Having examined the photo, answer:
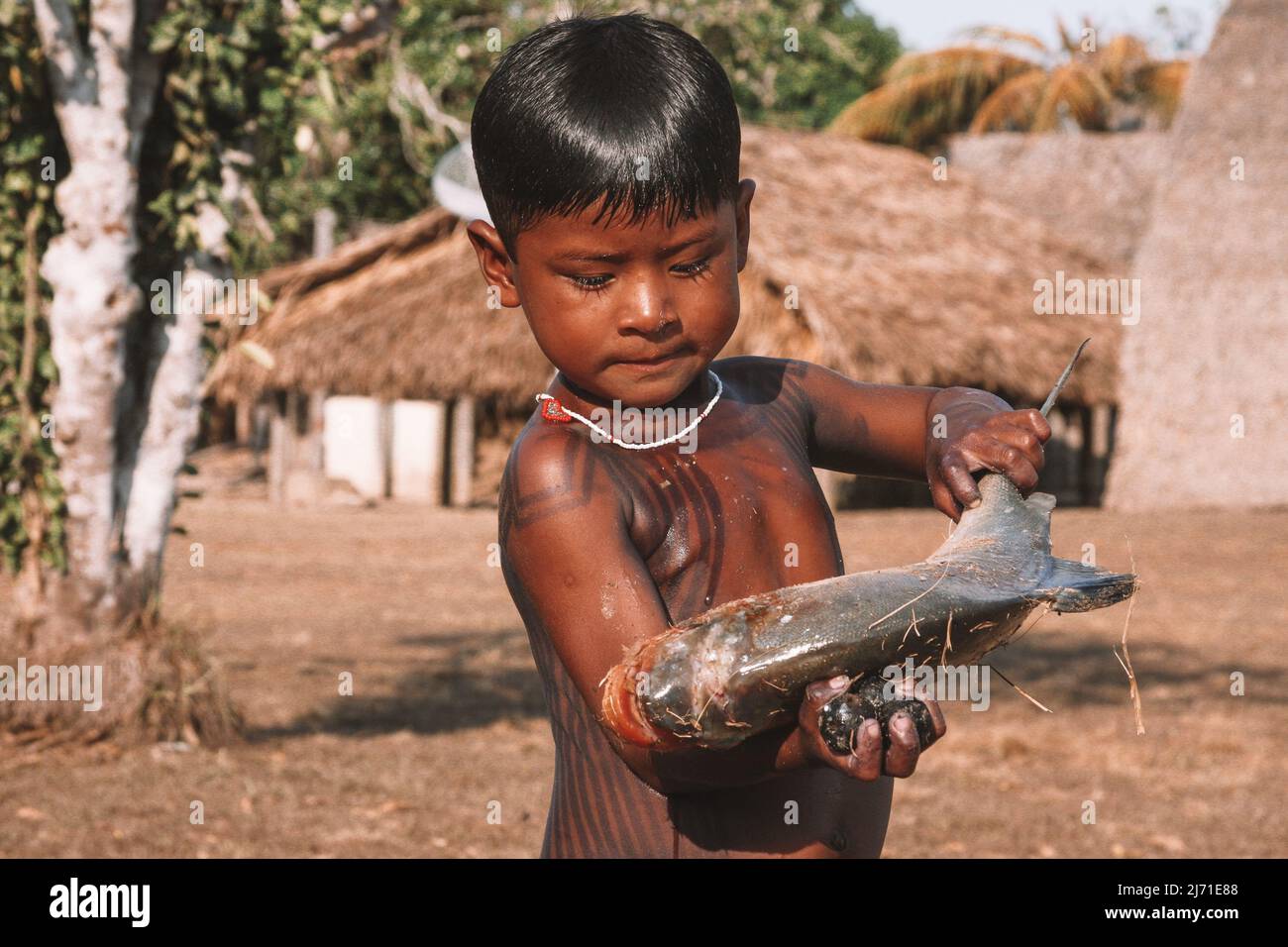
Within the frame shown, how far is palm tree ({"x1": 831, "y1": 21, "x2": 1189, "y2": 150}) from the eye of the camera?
25.8m

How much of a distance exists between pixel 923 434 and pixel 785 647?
68 cm

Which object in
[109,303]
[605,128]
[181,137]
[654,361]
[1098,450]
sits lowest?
[1098,450]

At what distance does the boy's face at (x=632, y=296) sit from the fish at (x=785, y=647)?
1.12 ft

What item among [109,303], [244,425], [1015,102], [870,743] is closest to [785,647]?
[870,743]

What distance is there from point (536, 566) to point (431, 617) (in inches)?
331

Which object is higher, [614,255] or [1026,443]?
[614,255]

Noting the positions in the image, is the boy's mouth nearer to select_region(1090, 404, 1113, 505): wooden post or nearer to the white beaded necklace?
the white beaded necklace

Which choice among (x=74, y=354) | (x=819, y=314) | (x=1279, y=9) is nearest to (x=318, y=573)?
(x=819, y=314)

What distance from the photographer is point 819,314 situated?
14977mm

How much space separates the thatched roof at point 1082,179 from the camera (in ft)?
68.2

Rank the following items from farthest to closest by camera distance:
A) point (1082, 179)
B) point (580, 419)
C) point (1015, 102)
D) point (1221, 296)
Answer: point (1015, 102), point (1082, 179), point (1221, 296), point (580, 419)

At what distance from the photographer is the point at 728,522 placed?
5.91ft

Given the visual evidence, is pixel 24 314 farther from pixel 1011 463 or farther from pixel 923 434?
pixel 1011 463

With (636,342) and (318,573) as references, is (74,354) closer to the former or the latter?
(636,342)
